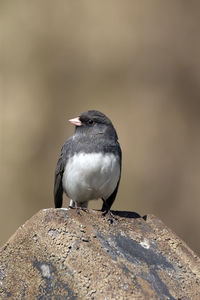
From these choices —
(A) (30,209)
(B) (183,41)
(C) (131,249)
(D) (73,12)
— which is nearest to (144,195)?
(A) (30,209)

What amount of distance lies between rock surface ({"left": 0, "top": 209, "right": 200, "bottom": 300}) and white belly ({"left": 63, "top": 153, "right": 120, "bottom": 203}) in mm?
853

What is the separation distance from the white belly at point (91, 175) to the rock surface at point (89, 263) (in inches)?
33.6

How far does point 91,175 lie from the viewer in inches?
159

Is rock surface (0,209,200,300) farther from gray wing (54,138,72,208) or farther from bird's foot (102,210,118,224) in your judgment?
gray wing (54,138,72,208)

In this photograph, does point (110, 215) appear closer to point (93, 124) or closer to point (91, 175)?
point (91, 175)

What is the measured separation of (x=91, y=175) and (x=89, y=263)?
1391mm

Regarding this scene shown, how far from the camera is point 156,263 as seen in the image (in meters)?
2.96

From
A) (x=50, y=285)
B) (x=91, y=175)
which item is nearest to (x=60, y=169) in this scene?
(x=91, y=175)

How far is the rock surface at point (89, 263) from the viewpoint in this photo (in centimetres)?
262

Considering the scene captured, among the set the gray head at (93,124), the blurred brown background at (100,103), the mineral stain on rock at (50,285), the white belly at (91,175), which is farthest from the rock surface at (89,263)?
the blurred brown background at (100,103)

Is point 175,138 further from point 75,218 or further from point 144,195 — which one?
point 75,218

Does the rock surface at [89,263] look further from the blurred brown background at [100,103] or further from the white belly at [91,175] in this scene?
the blurred brown background at [100,103]

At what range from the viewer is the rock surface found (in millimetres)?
2617

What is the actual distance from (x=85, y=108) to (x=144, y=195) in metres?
1.21
